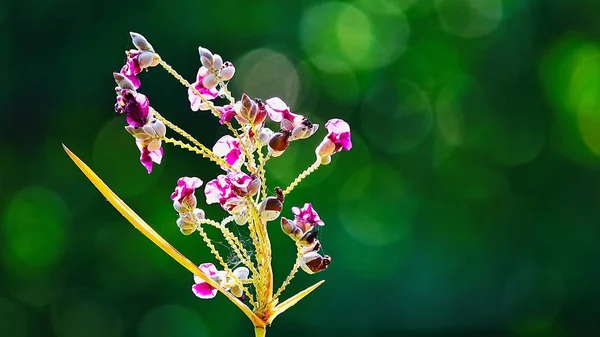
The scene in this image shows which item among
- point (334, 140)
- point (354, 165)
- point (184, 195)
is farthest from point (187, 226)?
point (354, 165)

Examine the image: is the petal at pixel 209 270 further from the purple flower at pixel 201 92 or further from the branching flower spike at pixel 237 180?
the purple flower at pixel 201 92

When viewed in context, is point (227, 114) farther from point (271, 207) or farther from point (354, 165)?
point (354, 165)

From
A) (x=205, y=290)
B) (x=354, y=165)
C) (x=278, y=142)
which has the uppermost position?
(x=278, y=142)

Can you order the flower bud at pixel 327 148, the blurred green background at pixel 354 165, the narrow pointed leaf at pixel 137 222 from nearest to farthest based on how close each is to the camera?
the narrow pointed leaf at pixel 137 222
the flower bud at pixel 327 148
the blurred green background at pixel 354 165

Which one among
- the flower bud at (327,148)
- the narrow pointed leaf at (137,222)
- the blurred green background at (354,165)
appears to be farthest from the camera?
the blurred green background at (354,165)

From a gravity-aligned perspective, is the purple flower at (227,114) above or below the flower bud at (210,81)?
below

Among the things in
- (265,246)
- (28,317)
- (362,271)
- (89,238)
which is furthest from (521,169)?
(265,246)

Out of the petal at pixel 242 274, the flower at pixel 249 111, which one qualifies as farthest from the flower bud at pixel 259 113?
the petal at pixel 242 274
